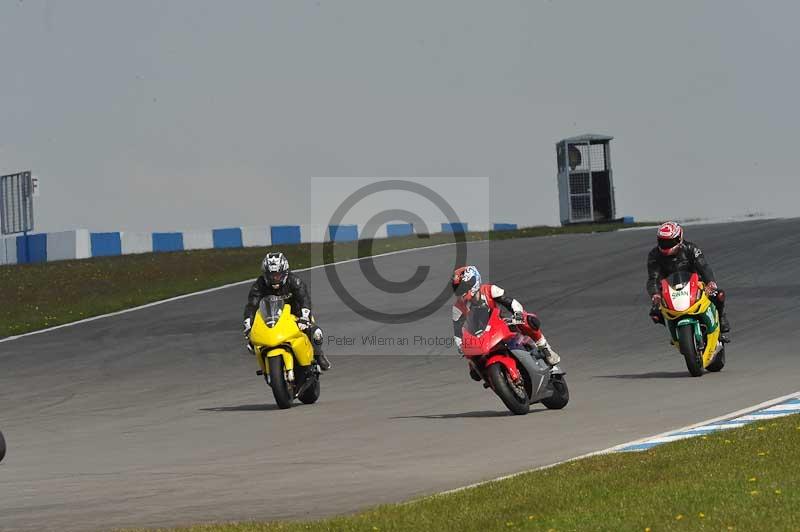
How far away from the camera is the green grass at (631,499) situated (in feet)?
24.5

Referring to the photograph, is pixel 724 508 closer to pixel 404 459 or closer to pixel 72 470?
pixel 404 459

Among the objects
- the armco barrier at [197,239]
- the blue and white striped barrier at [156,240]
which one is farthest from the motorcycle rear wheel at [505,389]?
the armco barrier at [197,239]

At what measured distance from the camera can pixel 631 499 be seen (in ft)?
26.6

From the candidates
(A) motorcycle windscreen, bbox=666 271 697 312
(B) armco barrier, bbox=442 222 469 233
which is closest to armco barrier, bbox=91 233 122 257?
(B) armco barrier, bbox=442 222 469 233

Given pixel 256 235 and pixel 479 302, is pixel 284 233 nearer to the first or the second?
pixel 256 235

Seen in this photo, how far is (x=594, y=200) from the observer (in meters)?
48.2

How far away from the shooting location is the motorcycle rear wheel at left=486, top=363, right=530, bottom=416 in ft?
45.2

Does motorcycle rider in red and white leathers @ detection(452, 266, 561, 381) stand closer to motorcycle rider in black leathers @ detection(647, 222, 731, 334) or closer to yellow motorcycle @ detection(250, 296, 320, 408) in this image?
yellow motorcycle @ detection(250, 296, 320, 408)

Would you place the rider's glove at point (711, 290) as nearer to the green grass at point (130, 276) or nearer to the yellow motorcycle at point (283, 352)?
the yellow motorcycle at point (283, 352)

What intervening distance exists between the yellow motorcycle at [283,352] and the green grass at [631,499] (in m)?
6.75

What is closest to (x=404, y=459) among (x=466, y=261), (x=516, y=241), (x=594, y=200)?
(x=466, y=261)

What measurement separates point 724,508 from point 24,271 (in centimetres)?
3374

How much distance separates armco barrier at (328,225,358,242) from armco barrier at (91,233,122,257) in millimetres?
7716

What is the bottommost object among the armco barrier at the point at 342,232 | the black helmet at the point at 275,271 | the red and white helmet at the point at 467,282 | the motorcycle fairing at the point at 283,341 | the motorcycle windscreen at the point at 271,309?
the motorcycle fairing at the point at 283,341
